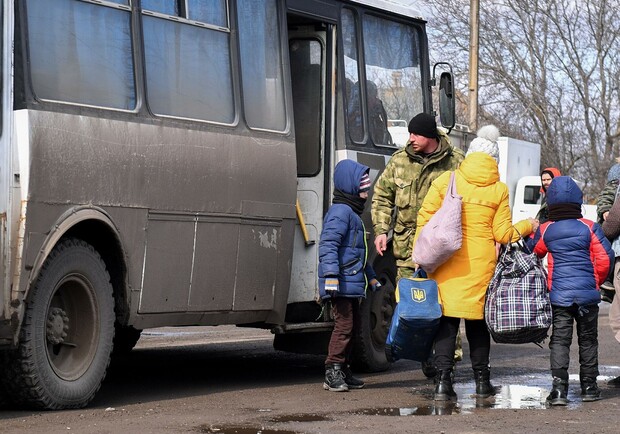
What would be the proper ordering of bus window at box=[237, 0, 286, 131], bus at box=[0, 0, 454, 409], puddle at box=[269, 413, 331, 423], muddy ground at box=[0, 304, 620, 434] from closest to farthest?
muddy ground at box=[0, 304, 620, 434], bus at box=[0, 0, 454, 409], puddle at box=[269, 413, 331, 423], bus window at box=[237, 0, 286, 131]

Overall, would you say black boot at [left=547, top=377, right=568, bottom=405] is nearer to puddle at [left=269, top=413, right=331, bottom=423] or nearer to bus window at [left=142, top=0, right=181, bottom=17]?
puddle at [left=269, top=413, right=331, bottom=423]

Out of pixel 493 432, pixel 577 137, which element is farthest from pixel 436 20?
pixel 493 432

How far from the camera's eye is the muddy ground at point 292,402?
764 centimetres

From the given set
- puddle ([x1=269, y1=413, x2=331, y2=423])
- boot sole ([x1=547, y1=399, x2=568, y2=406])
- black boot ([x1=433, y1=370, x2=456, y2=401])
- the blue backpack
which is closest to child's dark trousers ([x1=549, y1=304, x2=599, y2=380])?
boot sole ([x1=547, y1=399, x2=568, y2=406])

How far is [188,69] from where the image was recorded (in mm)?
9031

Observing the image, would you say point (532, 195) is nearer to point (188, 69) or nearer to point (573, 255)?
point (573, 255)

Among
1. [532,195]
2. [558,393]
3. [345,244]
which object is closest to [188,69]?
[345,244]

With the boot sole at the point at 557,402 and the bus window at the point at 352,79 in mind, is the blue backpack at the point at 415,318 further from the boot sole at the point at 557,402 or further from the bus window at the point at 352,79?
the bus window at the point at 352,79

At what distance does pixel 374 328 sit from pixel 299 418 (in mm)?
3087

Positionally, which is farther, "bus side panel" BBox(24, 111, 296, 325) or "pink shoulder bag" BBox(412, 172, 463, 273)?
"pink shoulder bag" BBox(412, 172, 463, 273)

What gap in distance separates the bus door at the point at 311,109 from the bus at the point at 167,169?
1 cm

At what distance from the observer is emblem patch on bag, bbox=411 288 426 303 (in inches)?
346

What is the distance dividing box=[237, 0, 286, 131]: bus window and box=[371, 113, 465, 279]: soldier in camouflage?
0.93 meters

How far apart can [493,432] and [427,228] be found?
175 centimetres
